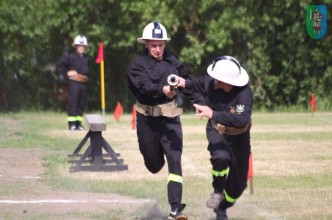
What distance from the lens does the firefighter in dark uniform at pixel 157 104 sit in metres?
10.6

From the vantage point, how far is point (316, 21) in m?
33.4

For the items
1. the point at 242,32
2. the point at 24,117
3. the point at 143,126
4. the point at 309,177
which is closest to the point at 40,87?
the point at 24,117

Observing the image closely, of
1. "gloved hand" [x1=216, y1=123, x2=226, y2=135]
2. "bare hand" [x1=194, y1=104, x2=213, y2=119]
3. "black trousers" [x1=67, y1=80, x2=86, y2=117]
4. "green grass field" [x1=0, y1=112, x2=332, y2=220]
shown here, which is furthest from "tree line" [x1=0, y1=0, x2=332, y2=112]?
"bare hand" [x1=194, y1=104, x2=213, y2=119]

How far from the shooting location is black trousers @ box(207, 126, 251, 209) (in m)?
10.1

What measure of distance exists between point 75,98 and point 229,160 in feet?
48.9

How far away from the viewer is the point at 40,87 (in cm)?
3575

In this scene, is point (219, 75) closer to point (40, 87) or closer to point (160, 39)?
point (160, 39)

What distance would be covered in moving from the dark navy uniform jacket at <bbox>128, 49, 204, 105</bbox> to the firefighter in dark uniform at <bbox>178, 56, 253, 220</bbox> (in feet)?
0.83

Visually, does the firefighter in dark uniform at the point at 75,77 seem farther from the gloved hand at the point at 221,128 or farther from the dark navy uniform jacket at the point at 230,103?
the gloved hand at the point at 221,128

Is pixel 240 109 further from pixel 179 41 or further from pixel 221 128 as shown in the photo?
pixel 179 41

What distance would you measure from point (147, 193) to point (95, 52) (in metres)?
22.4

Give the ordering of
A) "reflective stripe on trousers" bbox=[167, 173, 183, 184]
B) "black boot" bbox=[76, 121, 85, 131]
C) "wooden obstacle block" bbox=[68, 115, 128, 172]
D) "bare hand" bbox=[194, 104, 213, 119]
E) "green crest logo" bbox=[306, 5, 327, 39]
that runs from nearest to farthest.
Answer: "bare hand" bbox=[194, 104, 213, 119], "reflective stripe on trousers" bbox=[167, 173, 183, 184], "wooden obstacle block" bbox=[68, 115, 128, 172], "black boot" bbox=[76, 121, 85, 131], "green crest logo" bbox=[306, 5, 327, 39]

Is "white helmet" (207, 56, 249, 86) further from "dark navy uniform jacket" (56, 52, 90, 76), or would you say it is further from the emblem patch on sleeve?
"dark navy uniform jacket" (56, 52, 90, 76)

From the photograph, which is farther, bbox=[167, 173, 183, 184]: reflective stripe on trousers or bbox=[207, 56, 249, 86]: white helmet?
bbox=[167, 173, 183, 184]: reflective stripe on trousers
